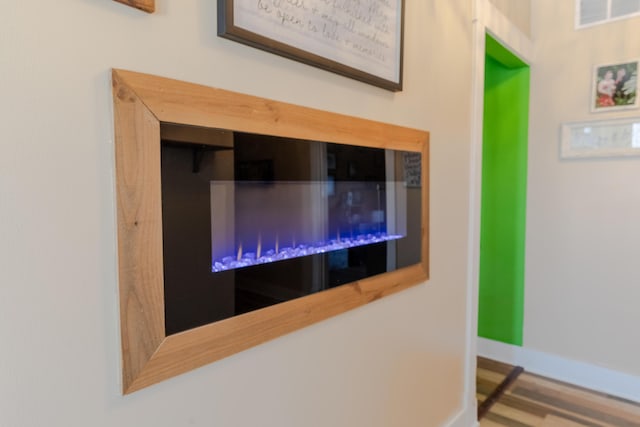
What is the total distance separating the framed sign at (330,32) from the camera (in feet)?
3.01

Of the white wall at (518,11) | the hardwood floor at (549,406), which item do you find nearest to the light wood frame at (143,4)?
the white wall at (518,11)

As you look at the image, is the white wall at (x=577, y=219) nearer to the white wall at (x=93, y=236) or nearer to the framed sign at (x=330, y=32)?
the framed sign at (x=330, y=32)

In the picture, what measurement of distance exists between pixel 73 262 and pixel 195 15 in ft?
1.84

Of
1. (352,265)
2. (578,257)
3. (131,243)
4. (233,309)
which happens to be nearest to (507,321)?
(578,257)

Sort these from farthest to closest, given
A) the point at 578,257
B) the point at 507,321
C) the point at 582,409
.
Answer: the point at 507,321 → the point at 578,257 → the point at 582,409

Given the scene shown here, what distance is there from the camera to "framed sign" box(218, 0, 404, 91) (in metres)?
0.92

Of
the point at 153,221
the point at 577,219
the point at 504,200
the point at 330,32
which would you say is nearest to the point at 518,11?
the point at 504,200

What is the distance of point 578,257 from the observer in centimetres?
256

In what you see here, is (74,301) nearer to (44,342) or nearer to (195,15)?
(44,342)

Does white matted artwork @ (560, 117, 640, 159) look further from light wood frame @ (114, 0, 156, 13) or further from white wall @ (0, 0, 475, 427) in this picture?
light wood frame @ (114, 0, 156, 13)

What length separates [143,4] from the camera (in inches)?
29.6

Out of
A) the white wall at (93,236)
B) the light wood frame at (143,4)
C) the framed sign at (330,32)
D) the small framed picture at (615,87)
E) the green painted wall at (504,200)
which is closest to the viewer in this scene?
the white wall at (93,236)

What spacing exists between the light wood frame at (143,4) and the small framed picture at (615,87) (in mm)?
2631

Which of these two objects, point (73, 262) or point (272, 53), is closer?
point (73, 262)
